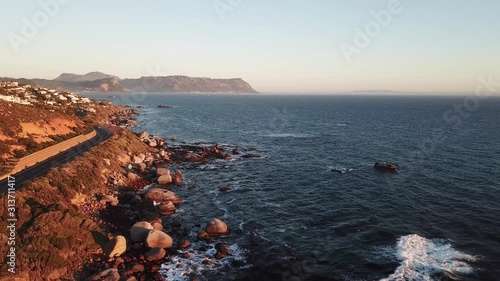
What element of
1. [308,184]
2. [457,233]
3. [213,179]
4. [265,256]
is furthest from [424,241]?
[213,179]

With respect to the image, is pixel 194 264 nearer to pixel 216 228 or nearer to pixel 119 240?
pixel 216 228

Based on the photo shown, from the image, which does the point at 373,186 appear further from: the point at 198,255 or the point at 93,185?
the point at 93,185

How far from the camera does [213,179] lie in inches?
2084

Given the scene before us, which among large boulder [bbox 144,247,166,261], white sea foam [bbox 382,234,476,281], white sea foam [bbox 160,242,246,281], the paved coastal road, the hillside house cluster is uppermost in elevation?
the hillside house cluster

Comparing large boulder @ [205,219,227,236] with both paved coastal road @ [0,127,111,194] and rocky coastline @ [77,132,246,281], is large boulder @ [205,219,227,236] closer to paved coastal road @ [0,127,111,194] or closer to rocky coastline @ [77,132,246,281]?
rocky coastline @ [77,132,246,281]

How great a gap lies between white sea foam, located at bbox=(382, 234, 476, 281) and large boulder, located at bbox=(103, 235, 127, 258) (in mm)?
22384

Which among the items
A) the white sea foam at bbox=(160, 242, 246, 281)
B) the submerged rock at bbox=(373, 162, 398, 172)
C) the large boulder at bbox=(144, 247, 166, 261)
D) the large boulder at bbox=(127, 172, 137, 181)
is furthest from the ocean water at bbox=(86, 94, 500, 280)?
the large boulder at bbox=(127, 172, 137, 181)

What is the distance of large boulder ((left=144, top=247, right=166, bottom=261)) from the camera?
28.0m

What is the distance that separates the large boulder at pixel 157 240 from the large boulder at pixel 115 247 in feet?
7.09

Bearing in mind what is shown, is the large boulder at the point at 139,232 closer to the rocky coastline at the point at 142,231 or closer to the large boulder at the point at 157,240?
the rocky coastline at the point at 142,231

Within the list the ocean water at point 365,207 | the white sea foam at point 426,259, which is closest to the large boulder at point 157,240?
the ocean water at point 365,207

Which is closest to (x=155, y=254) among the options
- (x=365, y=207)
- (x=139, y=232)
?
(x=139, y=232)

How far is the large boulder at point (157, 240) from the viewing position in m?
29.6

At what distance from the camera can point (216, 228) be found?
1321 inches
